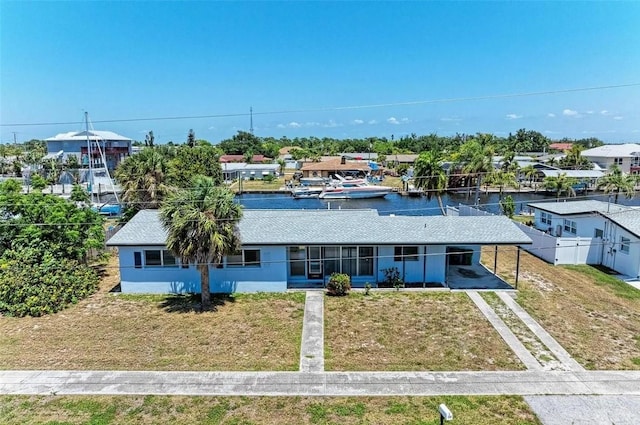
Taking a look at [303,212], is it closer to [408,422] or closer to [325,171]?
[408,422]

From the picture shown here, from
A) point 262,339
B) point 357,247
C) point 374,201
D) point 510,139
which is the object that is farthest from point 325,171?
point 510,139

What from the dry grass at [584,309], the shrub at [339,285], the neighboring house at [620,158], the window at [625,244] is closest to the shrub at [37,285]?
the shrub at [339,285]

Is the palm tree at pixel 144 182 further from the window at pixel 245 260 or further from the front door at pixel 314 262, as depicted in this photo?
the front door at pixel 314 262

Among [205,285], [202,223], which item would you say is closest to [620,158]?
[205,285]

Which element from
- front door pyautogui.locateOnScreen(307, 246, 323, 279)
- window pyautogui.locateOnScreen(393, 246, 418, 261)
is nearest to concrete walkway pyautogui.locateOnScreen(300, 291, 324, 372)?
front door pyautogui.locateOnScreen(307, 246, 323, 279)

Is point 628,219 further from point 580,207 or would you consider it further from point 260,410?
point 260,410

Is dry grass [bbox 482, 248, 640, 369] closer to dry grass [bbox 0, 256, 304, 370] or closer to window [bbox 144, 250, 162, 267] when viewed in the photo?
dry grass [bbox 0, 256, 304, 370]
